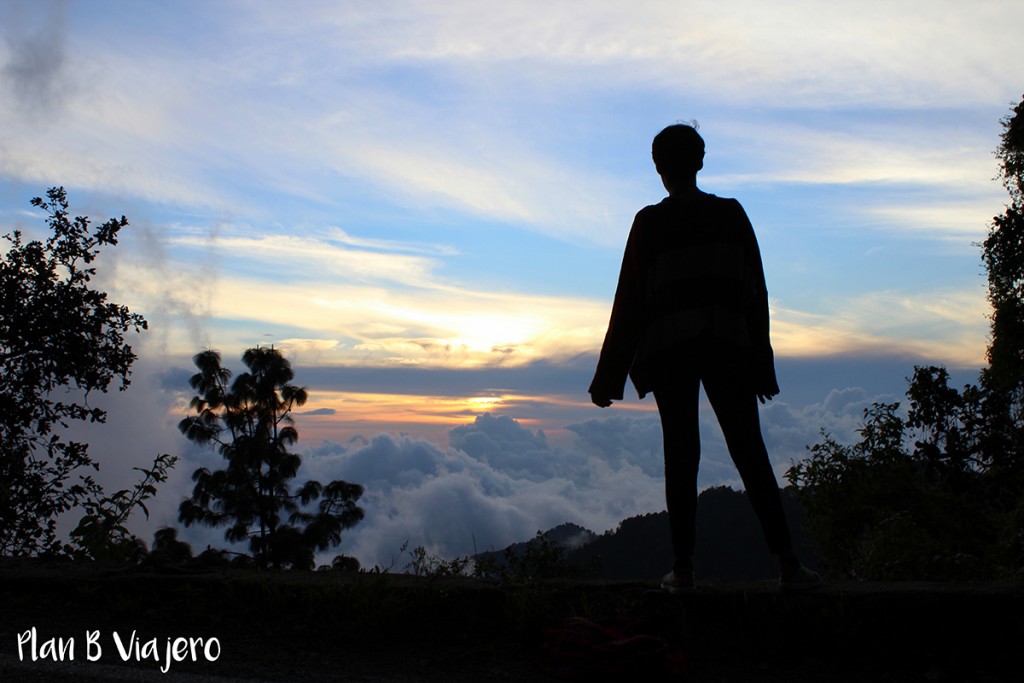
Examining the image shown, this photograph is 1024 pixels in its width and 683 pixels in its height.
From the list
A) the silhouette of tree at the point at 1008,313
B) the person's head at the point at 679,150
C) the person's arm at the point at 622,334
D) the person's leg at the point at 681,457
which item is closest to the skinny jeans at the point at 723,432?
the person's leg at the point at 681,457

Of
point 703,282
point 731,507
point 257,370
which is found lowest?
point 731,507

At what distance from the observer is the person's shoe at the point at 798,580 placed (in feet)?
12.5

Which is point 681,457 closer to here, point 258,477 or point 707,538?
point 258,477

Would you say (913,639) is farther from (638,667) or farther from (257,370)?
(257,370)

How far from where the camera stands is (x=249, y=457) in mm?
29688

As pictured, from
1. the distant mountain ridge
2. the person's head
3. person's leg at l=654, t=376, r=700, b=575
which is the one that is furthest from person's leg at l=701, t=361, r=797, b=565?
the distant mountain ridge

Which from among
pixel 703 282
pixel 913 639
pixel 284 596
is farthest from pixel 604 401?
pixel 284 596

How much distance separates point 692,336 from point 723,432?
480mm

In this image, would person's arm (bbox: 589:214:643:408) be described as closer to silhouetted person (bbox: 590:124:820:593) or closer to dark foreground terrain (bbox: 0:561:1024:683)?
silhouetted person (bbox: 590:124:820:593)

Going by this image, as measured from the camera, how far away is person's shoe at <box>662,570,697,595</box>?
3883 mm

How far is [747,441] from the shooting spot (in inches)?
150

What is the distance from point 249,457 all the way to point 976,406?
22.9 metres

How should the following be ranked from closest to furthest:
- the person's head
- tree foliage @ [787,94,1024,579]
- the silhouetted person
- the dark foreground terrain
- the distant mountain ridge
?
the dark foreground terrain
the silhouetted person
the person's head
tree foliage @ [787,94,1024,579]
the distant mountain ridge

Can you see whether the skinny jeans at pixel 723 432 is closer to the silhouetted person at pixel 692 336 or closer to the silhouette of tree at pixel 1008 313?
the silhouetted person at pixel 692 336
